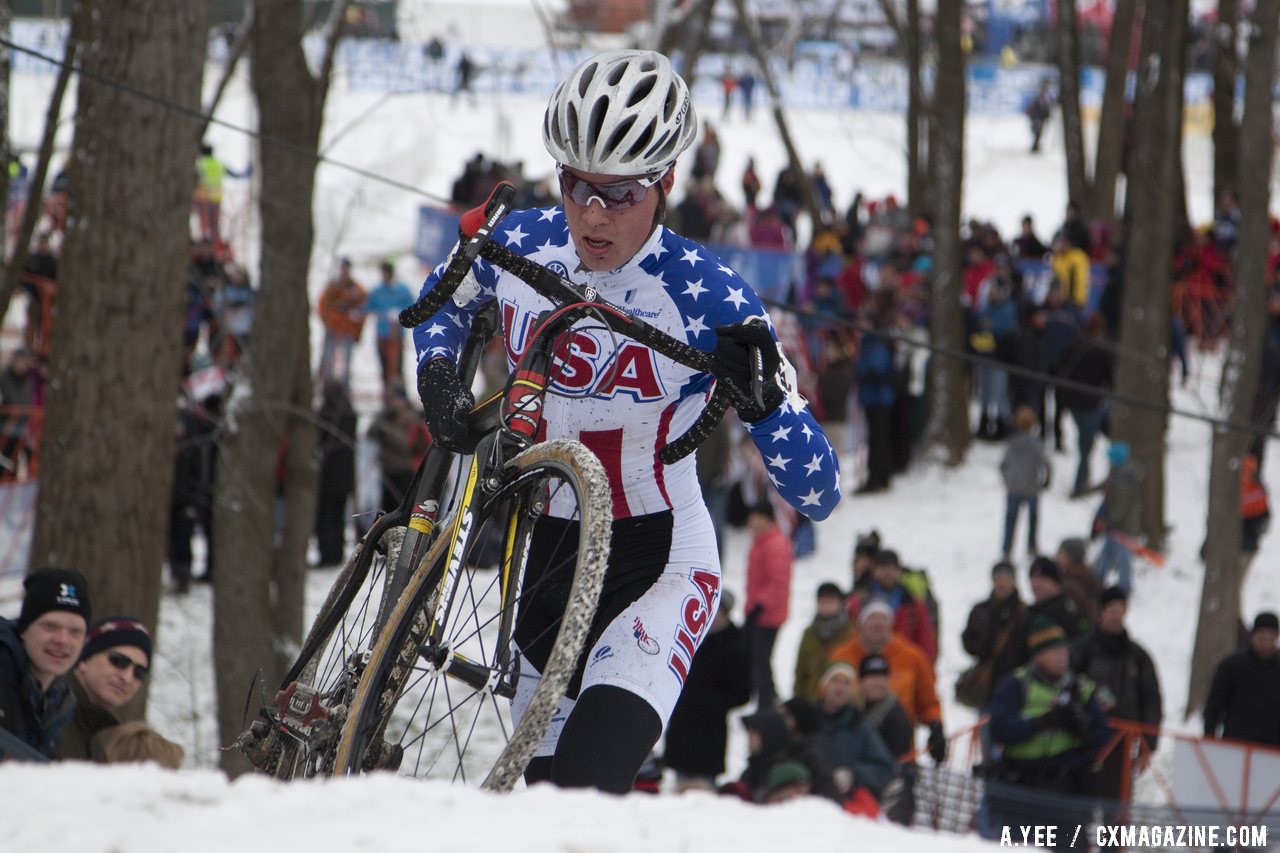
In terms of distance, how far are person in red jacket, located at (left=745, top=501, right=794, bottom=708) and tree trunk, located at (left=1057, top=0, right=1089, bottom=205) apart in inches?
603

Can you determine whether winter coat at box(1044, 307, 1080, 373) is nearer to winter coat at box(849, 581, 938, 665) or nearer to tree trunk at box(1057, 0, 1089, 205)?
winter coat at box(849, 581, 938, 665)

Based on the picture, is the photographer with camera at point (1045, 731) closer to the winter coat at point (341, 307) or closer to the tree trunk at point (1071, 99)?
the winter coat at point (341, 307)

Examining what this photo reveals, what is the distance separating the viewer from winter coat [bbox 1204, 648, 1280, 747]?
9.16 meters

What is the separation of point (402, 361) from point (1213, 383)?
10086mm

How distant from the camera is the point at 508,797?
3018 mm

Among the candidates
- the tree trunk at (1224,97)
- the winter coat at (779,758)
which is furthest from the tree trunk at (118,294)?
the tree trunk at (1224,97)

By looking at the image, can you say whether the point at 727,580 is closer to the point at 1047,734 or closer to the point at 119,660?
the point at 1047,734

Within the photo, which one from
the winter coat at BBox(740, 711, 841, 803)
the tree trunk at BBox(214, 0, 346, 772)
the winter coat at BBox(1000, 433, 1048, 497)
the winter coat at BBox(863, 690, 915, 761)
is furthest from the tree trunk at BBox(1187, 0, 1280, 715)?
the tree trunk at BBox(214, 0, 346, 772)

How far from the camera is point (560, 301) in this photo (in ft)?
13.7

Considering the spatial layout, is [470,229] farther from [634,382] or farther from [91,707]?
[91,707]

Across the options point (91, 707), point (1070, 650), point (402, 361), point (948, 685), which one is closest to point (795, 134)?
point (402, 361)

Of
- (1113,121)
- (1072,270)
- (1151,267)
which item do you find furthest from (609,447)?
(1113,121)

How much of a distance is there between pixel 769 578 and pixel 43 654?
21.1 ft

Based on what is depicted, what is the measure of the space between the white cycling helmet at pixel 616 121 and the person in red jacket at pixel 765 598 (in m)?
6.80
